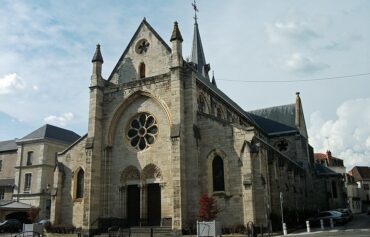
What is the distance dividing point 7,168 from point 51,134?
7.64 m

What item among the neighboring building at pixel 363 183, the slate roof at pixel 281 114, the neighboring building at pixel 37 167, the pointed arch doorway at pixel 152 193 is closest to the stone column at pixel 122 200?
the pointed arch doorway at pixel 152 193

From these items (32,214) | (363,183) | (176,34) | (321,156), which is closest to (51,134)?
(32,214)

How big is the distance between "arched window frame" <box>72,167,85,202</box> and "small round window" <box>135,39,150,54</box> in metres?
10.8

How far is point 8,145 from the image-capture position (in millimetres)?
49531

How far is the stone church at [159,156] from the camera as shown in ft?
78.5

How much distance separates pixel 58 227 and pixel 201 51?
31.2m

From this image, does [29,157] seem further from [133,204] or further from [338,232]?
[338,232]

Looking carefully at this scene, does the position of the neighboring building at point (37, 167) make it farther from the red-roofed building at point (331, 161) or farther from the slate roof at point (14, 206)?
the red-roofed building at point (331, 161)

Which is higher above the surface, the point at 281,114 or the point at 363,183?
the point at 281,114

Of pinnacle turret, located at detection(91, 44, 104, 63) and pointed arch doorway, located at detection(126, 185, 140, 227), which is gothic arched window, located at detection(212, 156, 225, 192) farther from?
pinnacle turret, located at detection(91, 44, 104, 63)

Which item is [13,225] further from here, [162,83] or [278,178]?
[278,178]

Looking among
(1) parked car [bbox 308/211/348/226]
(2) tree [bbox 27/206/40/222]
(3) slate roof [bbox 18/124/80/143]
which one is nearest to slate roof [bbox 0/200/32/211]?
(2) tree [bbox 27/206/40/222]

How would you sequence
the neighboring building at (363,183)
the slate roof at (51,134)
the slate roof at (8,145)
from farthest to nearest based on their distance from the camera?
1. the neighboring building at (363,183)
2. the slate roof at (8,145)
3. the slate roof at (51,134)

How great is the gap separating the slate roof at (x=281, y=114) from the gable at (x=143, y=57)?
25.5 m
